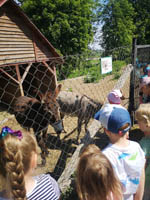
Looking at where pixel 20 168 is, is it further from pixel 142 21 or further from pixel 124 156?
pixel 142 21

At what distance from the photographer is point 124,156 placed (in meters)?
1.34

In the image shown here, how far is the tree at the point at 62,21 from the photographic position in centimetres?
1719

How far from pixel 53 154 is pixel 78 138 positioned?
2.81 feet

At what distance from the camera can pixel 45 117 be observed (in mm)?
3473

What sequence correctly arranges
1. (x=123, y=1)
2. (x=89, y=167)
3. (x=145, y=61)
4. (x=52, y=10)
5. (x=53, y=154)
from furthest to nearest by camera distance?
(x=123, y=1), (x=52, y=10), (x=145, y=61), (x=53, y=154), (x=89, y=167)

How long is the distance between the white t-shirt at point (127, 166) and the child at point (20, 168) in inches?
21.7

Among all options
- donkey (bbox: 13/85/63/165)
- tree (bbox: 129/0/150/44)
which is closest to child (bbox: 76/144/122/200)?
donkey (bbox: 13/85/63/165)

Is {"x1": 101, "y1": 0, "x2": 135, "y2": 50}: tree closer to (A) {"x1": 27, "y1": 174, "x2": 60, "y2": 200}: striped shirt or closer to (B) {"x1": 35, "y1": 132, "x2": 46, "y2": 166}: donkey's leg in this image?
(B) {"x1": 35, "y1": 132, "x2": 46, "y2": 166}: donkey's leg

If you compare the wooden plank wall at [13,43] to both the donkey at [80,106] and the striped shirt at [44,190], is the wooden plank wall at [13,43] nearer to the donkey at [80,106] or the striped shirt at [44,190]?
the donkey at [80,106]

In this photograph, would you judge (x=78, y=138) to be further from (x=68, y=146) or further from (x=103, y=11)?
(x=103, y=11)

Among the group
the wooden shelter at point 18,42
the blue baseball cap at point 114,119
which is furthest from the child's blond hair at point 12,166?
the wooden shelter at point 18,42

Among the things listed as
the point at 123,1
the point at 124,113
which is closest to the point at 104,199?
the point at 124,113

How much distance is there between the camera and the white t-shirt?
1.33 m

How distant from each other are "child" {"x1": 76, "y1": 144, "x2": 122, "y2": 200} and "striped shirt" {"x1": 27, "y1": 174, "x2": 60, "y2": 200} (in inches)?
9.8
